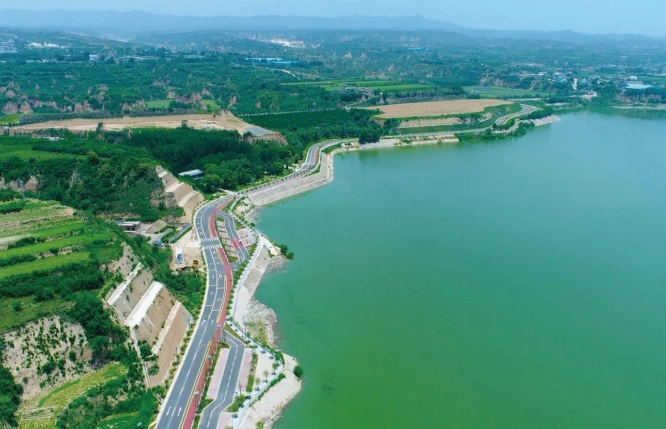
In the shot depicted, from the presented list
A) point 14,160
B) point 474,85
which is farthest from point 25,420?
point 474,85

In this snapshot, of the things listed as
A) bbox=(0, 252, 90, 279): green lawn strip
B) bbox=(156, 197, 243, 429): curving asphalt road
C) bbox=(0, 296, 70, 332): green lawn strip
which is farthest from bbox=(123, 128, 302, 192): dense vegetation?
bbox=(0, 296, 70, 332): green lawn strip

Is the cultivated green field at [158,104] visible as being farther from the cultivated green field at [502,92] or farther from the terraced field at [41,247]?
the cultivated green field at [502,92]

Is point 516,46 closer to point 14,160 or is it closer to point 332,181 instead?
point 332,181

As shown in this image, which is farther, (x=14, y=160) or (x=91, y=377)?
(x=14, y=160)

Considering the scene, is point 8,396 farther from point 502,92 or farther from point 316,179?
point 502,92


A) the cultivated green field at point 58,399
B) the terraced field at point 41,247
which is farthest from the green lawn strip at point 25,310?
the cultivated green field at point 58,399

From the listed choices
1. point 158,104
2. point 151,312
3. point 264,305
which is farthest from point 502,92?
point 151,312

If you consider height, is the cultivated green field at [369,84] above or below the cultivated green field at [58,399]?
above
